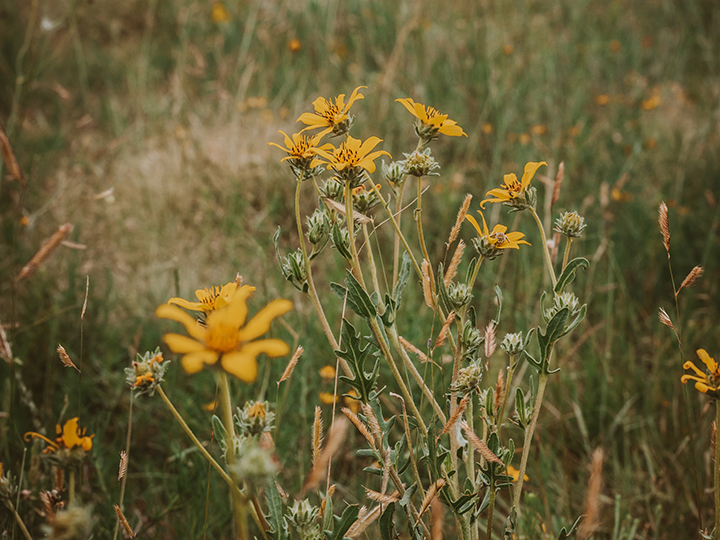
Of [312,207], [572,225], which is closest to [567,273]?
[572,225]

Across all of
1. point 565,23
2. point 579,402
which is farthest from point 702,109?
point 579,402

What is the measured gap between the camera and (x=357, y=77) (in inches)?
155

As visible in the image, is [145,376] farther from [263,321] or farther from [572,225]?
[572,225]

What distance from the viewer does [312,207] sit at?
3.27 metres

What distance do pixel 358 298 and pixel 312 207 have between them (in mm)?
2478

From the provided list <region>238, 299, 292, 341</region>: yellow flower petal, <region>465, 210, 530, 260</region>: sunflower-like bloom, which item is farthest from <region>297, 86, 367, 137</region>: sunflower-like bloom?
<region>238, 299, 292, 341</region>: yellow flower petal

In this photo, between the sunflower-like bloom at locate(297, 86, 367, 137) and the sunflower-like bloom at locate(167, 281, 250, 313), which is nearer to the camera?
the sunflower-like bloom at locate(167, 281, 250, 313)

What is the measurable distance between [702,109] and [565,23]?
179 cm

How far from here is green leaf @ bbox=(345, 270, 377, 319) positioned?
846 mm

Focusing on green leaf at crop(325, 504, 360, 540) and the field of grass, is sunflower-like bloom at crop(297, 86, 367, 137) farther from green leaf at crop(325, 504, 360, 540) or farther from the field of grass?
green leaf at crop(325, 504, 360, 540)

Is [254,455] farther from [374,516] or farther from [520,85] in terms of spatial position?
[520,85]

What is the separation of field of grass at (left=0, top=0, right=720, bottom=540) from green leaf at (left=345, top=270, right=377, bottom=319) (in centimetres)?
38

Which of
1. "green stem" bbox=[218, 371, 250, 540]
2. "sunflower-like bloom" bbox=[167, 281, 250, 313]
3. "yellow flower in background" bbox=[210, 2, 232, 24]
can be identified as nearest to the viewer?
"green stem" bbox=[218, 371, 250, 540]

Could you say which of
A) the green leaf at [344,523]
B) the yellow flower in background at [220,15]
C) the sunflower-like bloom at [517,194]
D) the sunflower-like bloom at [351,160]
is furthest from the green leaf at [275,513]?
the yellow flower in background at [220,15]
